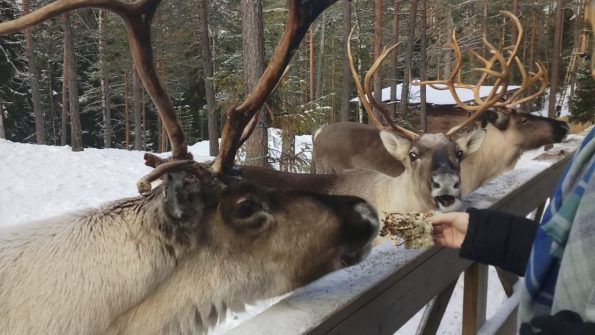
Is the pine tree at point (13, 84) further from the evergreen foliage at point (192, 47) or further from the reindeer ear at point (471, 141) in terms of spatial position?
the reindeer ear at point (471, 141)

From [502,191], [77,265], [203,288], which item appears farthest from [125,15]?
[502,191]

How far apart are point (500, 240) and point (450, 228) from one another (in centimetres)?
31

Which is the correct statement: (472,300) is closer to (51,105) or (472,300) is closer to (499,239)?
(499,239)

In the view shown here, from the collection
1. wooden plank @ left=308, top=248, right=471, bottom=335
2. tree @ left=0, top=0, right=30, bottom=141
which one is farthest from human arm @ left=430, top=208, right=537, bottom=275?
tree @ left=0, top=0, right=30, bottom=141

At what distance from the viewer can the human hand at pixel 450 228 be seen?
200 centimetres

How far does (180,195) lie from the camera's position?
1.87 meters

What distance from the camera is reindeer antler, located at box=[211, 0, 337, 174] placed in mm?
2096

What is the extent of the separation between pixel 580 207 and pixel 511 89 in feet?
64.6

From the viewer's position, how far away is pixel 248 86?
809 cm

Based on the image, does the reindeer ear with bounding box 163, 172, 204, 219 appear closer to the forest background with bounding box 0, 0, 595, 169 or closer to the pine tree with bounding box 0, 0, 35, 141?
the forest background with bounding box 0, 0, 595, 169

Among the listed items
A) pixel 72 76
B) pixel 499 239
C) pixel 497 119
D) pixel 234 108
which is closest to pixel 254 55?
pixel 497 119

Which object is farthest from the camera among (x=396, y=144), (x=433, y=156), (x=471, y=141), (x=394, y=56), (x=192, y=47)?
(x=192, y=47)

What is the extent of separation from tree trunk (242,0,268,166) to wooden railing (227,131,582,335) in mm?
5371

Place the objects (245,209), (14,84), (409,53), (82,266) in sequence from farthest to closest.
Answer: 1. (14,84)
2. (409,53)
3. (245,209)
4. (82,266)
